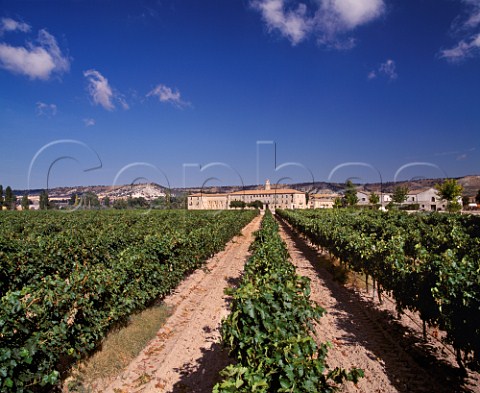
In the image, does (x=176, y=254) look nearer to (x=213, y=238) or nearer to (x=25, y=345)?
(x=213, y=238)

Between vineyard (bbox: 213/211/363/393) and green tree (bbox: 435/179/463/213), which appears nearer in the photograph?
vineyard (bbox: 213/211/363/393)

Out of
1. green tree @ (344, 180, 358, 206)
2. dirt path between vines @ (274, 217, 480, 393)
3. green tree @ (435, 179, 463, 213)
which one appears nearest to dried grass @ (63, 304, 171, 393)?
dirt path between vines @ (274, 217, 480, 393)

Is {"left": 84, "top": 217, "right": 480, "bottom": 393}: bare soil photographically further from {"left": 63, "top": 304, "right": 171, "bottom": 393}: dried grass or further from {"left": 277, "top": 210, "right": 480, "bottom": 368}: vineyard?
{"left": 277, "top": 210, "right": 480, "bottom": 368}: vineyard

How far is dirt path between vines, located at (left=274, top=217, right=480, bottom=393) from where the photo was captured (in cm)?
538

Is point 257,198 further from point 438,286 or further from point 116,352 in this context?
point 438,286

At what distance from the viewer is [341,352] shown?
21.4 ft

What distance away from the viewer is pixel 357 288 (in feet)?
37.2

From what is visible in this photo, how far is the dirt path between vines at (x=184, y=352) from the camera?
559 cm

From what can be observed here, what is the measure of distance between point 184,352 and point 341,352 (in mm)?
3253

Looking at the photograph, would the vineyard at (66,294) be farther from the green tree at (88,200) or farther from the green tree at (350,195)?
the green tree at (88,200)

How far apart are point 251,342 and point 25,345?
2905 millimetres

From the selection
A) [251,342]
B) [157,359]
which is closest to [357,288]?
[157,359]

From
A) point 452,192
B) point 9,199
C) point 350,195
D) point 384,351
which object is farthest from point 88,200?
point 384,351

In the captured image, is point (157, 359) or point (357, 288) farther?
point (357, 288)
